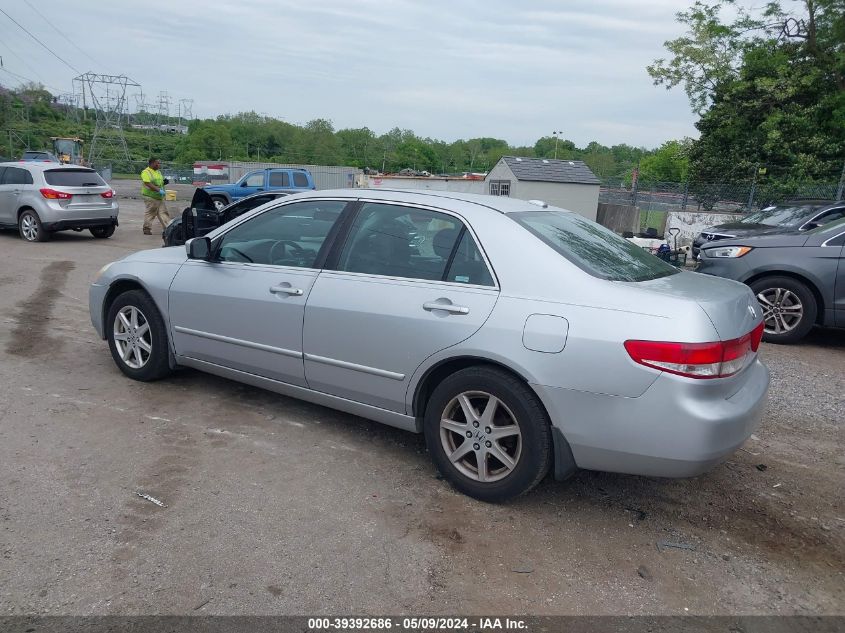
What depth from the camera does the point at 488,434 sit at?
11.1 feet

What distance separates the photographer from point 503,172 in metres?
32.0

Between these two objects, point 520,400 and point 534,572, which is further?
point 520,400

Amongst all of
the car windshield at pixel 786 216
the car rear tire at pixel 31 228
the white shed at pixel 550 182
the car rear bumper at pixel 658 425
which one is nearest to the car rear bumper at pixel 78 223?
the car rear tire at pixel 31 228

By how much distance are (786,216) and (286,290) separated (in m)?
9.93

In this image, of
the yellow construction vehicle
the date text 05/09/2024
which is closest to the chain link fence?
the date text 05/09/2024

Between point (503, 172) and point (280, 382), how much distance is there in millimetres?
29101

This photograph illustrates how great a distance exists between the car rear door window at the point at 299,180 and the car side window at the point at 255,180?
3.76 feet

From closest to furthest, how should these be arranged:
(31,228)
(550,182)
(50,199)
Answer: (50,199)
(31,228)
(550,182)

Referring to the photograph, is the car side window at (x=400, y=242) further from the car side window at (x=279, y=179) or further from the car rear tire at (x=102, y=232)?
the car side window at (x=279, y=179)

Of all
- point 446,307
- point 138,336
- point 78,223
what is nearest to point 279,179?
point 78,223

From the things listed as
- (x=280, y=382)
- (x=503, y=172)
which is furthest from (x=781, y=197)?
(x=280, y=382)

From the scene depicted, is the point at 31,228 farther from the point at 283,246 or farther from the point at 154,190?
the point at 283,246

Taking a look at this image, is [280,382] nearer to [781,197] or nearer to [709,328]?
[709,328]

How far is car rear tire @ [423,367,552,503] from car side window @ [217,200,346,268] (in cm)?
133
